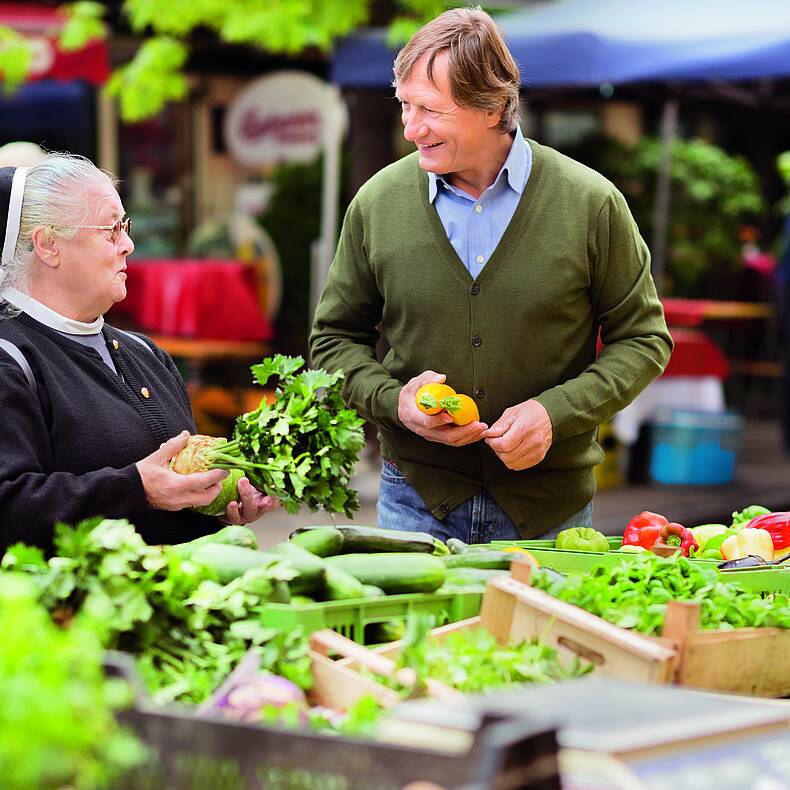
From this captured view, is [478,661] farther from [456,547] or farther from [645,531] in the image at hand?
[645,531]

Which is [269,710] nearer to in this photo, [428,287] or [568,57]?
[428,287]

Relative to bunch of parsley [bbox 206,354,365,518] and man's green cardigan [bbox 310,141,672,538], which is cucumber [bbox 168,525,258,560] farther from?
man's green cardigan [bbox 310,141,672,538]

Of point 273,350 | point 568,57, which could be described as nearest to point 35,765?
point 568,57

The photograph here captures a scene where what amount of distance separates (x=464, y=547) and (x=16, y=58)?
7184 millimetres

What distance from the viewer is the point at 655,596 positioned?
273 centimetres

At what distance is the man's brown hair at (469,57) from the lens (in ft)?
11.1

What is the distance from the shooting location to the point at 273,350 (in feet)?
36.7

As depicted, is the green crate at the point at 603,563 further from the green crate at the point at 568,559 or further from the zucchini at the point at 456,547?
the zucchini at the point at 456,547

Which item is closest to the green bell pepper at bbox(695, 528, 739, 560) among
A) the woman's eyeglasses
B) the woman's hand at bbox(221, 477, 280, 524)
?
the woman's hand at bbox(221, 477, 280, 524)

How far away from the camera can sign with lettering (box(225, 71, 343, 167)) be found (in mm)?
11000

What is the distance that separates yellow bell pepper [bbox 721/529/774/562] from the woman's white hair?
1.89m

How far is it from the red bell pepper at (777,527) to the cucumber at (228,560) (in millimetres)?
1585

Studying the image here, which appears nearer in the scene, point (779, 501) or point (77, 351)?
point (77, 351)

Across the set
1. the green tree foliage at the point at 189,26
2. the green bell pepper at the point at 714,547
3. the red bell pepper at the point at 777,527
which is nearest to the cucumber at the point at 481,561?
the green bell pepper at the point at 714,547
